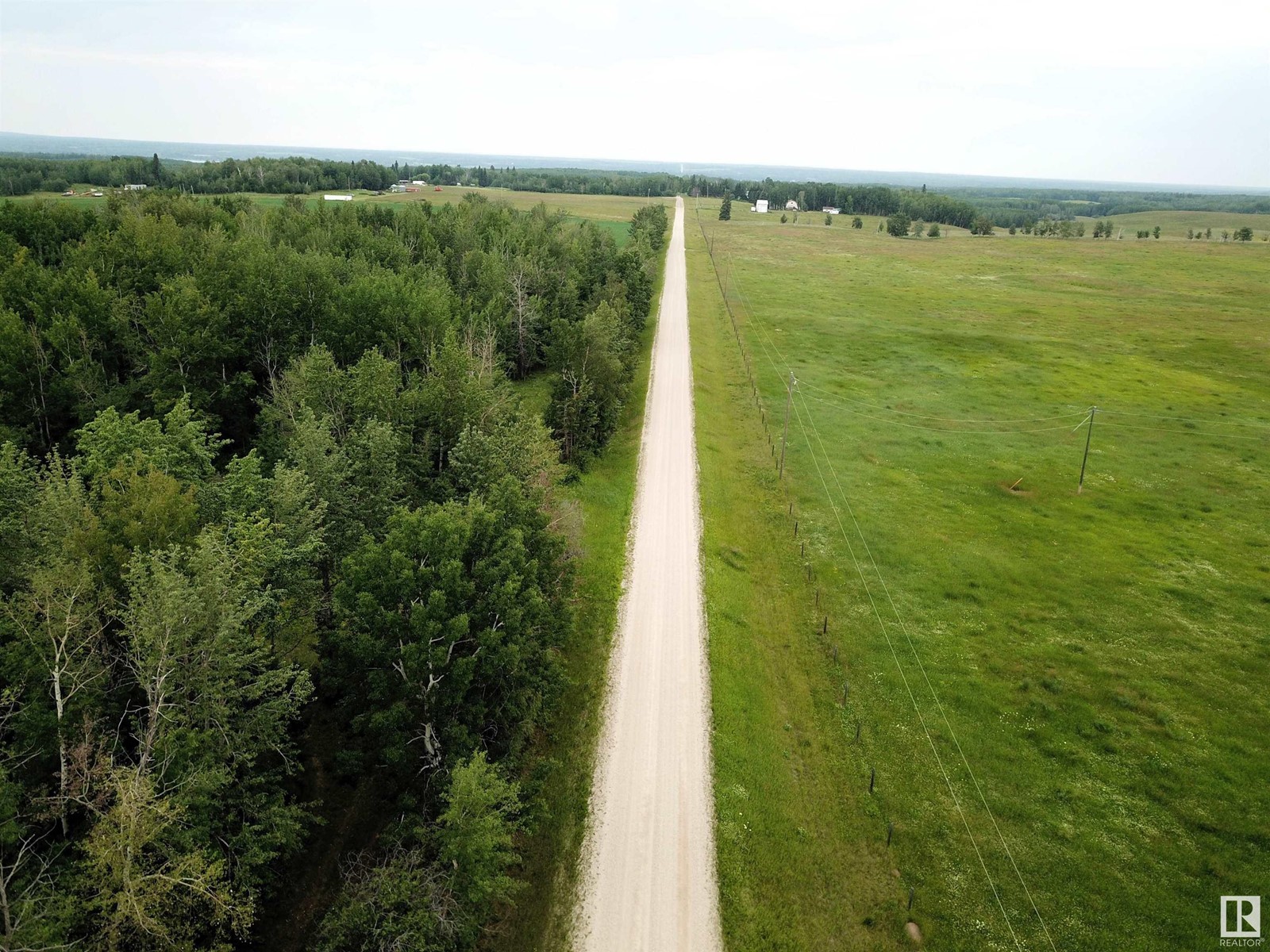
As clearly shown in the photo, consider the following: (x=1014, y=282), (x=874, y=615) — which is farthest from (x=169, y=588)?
(x=1014, y=282)

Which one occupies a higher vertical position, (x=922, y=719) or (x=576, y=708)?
(x=576, y=708)

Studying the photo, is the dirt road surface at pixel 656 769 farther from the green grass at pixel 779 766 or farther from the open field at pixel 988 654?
the open field at pixel 988 654

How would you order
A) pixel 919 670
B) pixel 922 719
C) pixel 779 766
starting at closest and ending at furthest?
1. pixel 779 766
2. pixel 922 719
3. pixel 919 670

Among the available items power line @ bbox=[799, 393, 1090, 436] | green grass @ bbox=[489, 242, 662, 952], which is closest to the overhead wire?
power line @ bbox=[799, 393, 1090, 436]

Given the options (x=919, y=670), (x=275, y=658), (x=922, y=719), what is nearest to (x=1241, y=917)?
(x=922, y=719)

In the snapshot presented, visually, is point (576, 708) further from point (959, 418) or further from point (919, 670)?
point (959, 418)

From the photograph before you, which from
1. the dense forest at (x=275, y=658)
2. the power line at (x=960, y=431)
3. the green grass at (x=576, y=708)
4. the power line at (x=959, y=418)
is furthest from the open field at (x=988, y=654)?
the dense forest at (x=275, y=658)

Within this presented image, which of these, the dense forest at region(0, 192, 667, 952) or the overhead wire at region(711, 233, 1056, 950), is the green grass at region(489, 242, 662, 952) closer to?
the dense forest at region(0, 192, 667, 952)
